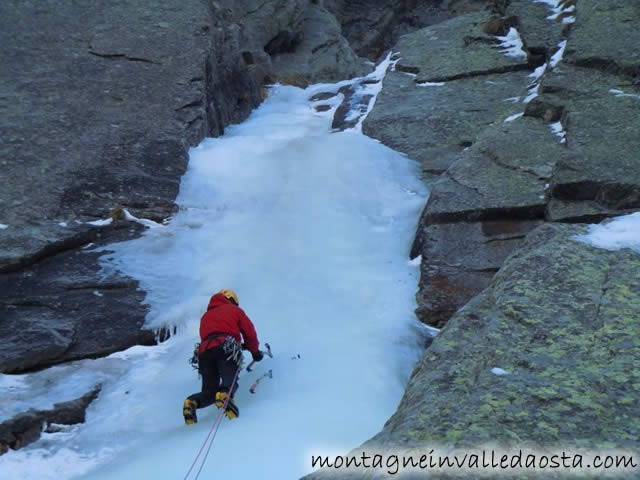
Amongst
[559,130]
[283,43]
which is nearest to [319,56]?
[283,43]

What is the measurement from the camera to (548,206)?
8461 millimetres

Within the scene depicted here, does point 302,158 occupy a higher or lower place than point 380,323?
higher

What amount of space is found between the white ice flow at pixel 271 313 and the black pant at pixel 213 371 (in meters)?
0.20

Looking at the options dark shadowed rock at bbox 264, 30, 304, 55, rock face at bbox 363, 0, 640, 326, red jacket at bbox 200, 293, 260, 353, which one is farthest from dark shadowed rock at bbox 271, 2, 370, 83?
red jacket at bbox 200, 293, 260, 353

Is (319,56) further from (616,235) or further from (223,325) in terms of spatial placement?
(616,235)

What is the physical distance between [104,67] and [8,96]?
1966 mm

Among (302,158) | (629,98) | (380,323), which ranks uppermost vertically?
(629,98)

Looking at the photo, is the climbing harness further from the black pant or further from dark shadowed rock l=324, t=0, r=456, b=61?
dark shadowed rock l=324, t=0, r=456, b=61

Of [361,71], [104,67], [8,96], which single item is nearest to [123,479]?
[8,96]

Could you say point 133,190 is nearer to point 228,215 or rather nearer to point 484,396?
point 228,215

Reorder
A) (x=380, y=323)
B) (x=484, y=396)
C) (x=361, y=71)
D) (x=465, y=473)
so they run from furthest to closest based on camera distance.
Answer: (x=361, y=71) → (x=380, y=323) → (x=484, y=396) → (x=465, y=473)

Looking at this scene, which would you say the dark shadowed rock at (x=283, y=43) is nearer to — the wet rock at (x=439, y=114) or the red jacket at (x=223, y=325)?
the wet rock at (x=439, y=114)

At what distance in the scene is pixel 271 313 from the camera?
26.4ft

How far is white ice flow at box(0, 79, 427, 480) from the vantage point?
5.84 m
